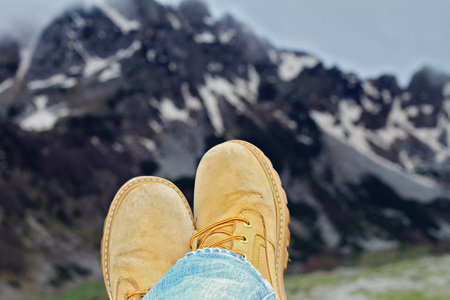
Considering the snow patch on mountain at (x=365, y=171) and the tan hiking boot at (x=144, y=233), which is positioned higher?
the snow patch on mountain at (x=365, y=171)

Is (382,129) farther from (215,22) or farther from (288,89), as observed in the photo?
(215,22)

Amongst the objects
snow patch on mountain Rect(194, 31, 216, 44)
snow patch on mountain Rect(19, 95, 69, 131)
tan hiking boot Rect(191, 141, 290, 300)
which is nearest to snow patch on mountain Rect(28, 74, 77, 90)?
snow patch on mountain Rect(19, 95, 69, 131)

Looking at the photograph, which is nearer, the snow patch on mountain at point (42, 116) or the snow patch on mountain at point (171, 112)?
the snow patch on mountain at point (42, 116)

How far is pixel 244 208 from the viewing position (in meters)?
1.98

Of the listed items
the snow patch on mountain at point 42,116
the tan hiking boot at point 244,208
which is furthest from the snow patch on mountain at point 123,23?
the tan hiking boot at point 244,208

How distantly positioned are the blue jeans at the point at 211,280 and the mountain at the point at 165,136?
5.82 meters

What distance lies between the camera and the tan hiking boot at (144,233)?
1876 mm

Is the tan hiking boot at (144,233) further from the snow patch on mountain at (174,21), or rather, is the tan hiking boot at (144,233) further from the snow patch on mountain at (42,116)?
the snow patch on mountain at (174,21)

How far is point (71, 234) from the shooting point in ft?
39.3

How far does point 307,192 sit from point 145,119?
414 inches

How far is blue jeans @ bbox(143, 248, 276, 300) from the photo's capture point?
1.06m

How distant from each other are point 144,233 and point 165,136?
669 inches

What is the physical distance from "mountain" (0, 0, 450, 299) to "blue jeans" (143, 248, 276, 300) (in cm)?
582

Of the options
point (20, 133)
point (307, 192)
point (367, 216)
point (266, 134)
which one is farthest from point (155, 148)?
point (367, 216)
